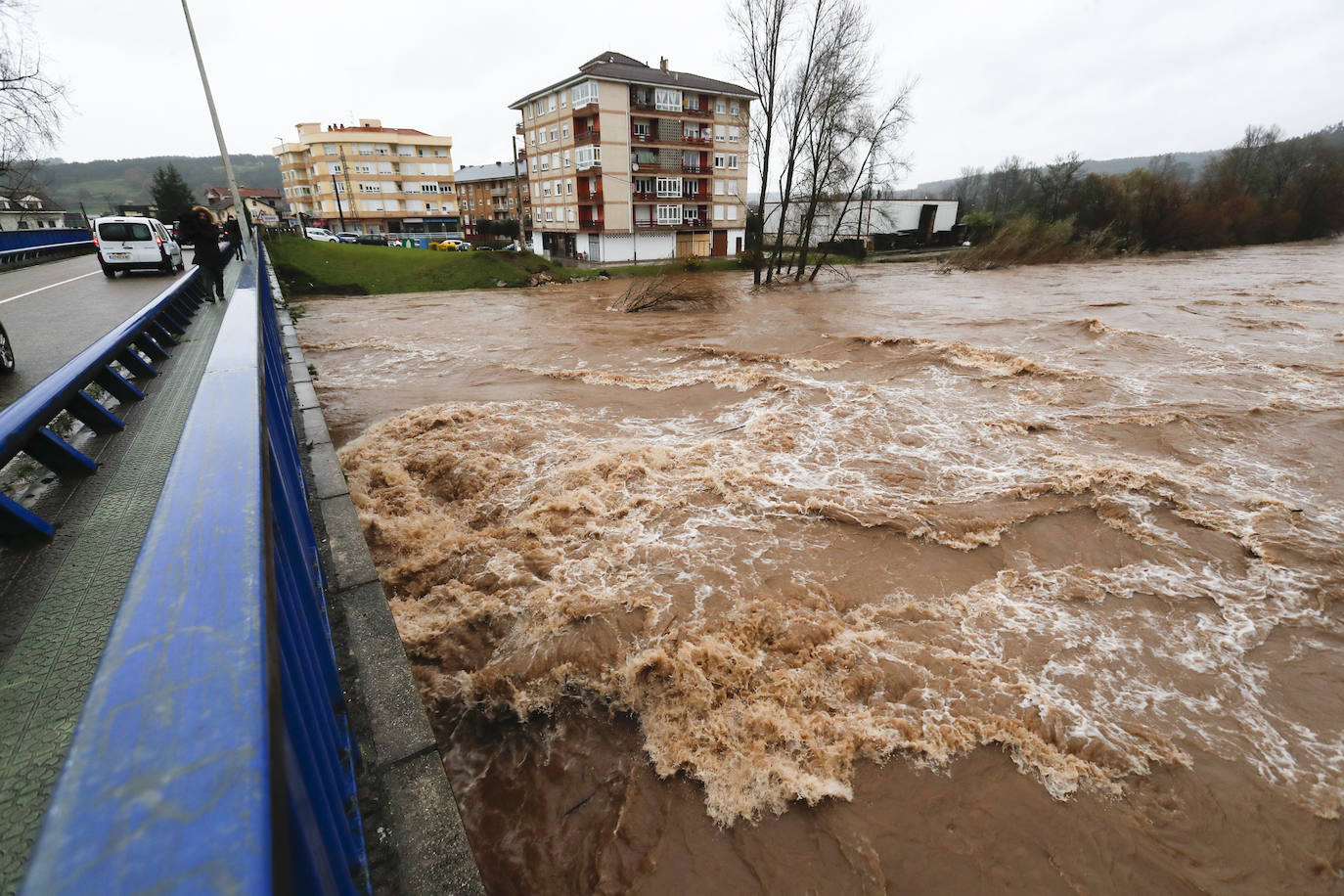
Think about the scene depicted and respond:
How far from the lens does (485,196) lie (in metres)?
77.9

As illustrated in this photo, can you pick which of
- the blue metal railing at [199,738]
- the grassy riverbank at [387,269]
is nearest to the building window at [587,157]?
the grassy riverbank at [387,269]

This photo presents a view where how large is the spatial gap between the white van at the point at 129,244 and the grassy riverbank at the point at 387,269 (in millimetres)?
12733

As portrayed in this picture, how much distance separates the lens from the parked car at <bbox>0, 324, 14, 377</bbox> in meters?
6.69

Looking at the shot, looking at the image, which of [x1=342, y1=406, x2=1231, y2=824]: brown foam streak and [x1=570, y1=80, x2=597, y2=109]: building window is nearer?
[x1=342, y1=406, x2=1231, y2=824]: brown foam streak

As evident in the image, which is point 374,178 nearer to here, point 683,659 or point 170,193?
point 170,193

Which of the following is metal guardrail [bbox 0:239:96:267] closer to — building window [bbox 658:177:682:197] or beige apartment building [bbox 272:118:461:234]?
building window [bbox 658:177:682:197]

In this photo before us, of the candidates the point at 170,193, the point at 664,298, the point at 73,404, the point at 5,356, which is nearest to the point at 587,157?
the point at 664,298

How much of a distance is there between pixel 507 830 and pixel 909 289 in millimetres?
30709

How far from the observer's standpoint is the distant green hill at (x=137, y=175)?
11859 cm

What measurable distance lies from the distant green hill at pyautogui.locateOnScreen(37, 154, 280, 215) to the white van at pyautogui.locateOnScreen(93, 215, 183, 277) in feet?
392

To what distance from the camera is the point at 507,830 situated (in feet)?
12.6

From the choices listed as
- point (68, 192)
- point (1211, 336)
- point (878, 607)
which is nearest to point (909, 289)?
point (1211, 336)

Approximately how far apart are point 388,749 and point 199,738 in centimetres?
233

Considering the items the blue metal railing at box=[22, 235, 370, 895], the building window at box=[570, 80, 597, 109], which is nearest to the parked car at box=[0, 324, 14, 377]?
the blue metal railing at box=[22, 235, 370, 895]
